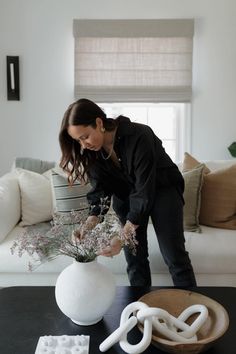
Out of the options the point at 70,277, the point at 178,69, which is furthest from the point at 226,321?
the point at 178,69

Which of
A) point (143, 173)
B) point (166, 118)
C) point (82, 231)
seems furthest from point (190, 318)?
point (166, 118)

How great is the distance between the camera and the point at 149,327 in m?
1.10

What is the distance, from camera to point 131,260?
1912 mm

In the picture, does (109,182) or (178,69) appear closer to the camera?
(109,182)

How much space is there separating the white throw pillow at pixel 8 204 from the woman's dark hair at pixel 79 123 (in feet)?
2.09

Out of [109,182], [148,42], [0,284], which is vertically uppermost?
[148,42]

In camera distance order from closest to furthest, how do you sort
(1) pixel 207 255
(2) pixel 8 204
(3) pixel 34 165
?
(1) pixel 207 255 < (2) pixel 8 204 < (3) pixel 34 165

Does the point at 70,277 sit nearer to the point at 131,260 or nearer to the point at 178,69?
the point at 131,260

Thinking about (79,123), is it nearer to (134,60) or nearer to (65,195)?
(65,195)

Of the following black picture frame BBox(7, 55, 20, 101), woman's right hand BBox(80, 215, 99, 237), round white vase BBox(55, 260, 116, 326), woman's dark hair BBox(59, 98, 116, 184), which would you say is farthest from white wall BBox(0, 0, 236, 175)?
round white vase BBox(55, 260, 116, 326)

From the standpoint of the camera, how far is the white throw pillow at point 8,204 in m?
2.17

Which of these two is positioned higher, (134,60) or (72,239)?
(134,60)

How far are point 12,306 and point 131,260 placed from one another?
2.24 ft

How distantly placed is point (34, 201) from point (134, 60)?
4.98ft
